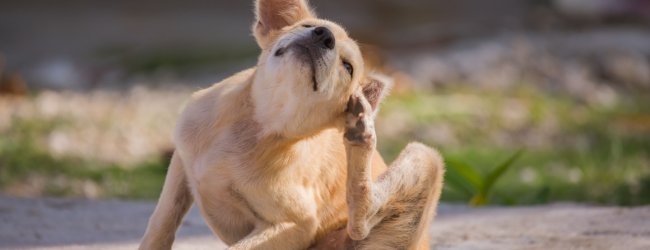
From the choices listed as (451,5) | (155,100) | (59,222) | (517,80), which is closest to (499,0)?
(451,5)

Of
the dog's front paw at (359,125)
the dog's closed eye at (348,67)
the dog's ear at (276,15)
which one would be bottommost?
the dog's front paw at (359,125)

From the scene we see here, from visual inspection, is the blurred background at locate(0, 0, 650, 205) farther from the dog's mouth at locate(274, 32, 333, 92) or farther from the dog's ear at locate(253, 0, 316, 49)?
the dog's mouth at locate(274, 32, 333, 92)

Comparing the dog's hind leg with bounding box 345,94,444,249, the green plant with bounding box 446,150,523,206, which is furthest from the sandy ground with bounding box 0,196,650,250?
the dog's hind leg with bounding box 345,94,444,249

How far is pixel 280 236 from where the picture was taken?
362 centimetres

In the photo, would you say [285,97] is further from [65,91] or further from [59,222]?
[65,91]

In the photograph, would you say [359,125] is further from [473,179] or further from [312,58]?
[473,179]

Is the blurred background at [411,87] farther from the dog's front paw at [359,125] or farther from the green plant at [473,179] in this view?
the dog's front paw at [359,125]

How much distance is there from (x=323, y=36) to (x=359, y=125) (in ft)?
1.05

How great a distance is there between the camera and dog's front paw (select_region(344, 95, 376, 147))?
11.7 feet

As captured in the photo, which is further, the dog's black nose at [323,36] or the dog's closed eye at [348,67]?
the dog's closed eye at [348,67]

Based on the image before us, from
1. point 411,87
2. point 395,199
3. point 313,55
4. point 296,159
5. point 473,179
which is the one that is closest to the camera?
point 313,55

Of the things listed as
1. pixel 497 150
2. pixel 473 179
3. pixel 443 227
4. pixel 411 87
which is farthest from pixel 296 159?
pixel 411 87

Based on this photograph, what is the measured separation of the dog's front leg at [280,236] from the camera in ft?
11.8

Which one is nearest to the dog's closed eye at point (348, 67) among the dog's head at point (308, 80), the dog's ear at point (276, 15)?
the dog's head at point (308, 80)
